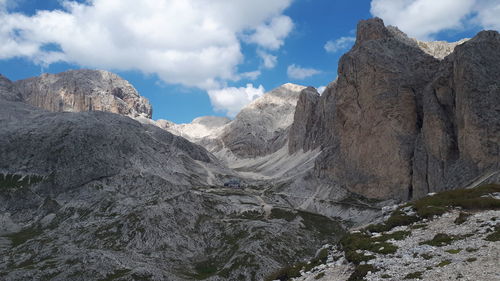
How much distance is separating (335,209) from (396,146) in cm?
3372

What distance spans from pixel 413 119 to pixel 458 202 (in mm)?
116575

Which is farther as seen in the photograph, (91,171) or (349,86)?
(91,171)

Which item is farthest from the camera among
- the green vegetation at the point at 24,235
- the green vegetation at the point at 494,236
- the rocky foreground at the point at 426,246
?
the green vegetation at the point at 24,235

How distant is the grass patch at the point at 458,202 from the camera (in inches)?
1601

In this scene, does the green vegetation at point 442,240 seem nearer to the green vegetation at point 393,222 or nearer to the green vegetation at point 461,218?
the green vegetation at point 461,218

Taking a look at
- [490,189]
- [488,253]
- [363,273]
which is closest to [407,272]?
[363,273]

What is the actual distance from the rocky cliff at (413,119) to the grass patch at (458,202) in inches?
2463

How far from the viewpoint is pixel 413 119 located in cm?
15312

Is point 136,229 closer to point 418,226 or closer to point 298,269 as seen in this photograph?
point 298,269

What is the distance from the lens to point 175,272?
116 metres

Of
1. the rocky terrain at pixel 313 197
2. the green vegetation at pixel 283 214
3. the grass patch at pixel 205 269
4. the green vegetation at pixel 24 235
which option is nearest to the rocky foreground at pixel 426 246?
the rocky terrain at pixel 313 197

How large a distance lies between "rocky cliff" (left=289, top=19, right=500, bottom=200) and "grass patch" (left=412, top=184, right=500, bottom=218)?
6255 centimetres

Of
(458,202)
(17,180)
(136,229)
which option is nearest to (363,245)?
(458,202)

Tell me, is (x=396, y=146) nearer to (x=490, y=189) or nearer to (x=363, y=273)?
(x=490, y=189)
